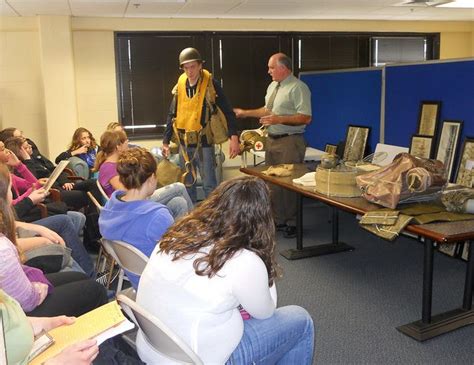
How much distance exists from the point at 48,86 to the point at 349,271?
418 cm

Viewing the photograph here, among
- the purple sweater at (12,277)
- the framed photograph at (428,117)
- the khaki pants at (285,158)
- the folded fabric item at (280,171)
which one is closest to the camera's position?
the purple sweater at (12,277)

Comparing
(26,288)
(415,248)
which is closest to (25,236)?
(26,288)

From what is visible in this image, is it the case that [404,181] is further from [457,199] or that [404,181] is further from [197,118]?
[197,118]

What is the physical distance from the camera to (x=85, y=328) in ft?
5.43

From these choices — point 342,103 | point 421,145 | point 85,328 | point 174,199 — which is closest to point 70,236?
point 174,199

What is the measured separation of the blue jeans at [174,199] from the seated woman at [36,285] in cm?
113

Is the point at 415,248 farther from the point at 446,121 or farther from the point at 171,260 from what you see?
the point at 171,260

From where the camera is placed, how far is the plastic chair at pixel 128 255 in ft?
6.97

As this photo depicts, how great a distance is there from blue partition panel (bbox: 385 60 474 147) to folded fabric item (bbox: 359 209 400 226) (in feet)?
4.58

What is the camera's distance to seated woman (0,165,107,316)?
1.82m

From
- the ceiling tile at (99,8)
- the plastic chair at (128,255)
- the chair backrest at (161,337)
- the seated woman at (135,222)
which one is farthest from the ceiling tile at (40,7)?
the chair backrest at (161,337)

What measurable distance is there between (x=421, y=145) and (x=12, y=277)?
3095 millimetres

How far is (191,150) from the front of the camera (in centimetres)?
442

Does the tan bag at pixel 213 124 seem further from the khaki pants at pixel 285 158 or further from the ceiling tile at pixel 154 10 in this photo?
the ceiling tile at pixel 154 10
